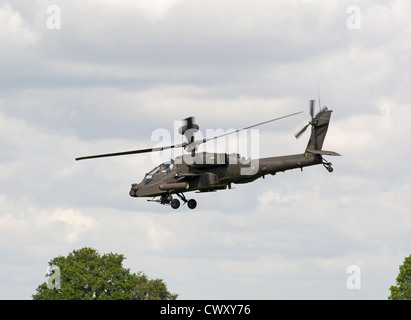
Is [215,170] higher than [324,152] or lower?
lower

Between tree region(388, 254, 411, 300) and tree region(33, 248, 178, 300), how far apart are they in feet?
126

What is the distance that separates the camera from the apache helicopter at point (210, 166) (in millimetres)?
75250

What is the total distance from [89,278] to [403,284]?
45702 mm

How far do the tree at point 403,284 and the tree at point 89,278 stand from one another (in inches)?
1518

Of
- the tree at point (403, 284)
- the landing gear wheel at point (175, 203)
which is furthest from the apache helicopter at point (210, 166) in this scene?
the tree at point (403, 284)

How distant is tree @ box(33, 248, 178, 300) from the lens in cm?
14100

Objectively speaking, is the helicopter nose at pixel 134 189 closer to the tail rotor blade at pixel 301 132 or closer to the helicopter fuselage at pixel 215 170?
the helicopter fuselage at pixel 215 170

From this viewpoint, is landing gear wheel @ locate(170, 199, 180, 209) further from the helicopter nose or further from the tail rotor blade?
the tail rotor blade

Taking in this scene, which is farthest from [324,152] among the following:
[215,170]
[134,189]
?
[134,189]

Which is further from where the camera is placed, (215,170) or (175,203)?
(175,203)

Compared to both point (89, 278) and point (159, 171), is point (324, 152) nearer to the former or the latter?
point (159, 171)

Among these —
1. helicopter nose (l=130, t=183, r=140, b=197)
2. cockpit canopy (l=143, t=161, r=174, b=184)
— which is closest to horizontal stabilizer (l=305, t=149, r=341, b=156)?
cockpit canopy (l=143, t=161, r=174, b=184)

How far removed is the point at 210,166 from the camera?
7856 centimetres
